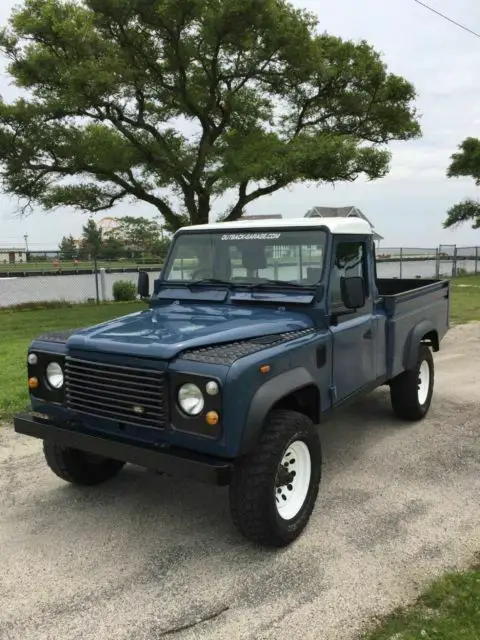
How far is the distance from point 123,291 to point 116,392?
16.2 meters

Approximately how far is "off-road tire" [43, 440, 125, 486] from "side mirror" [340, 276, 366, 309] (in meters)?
1.99

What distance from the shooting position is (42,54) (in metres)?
14.2

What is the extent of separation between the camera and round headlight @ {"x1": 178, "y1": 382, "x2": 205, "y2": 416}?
3125 mm

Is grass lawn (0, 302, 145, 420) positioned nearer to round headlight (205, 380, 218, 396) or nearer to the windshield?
the windshield

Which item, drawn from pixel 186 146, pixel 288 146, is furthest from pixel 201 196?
pixel 288 146

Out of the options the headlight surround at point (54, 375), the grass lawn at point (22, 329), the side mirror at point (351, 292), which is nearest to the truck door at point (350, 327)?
the side mirror at point (351, 292)

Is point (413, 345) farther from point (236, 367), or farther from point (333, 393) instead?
point (236, 367)

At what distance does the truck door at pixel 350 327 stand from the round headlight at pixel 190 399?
1.29 m

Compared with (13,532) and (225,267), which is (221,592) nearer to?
(13,532)

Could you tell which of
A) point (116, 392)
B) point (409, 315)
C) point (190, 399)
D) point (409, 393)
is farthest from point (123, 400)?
point (409, 393)

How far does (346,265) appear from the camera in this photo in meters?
4.54

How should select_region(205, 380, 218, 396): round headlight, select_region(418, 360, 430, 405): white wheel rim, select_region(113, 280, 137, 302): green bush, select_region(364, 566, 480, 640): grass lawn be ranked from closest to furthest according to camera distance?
select_region(364, 566, 480, 640): grass lawn
select_region(205, 380, 218, 396): round headlight
select_region(418, 360, 430, 405): white wheel rim
select_region(113, 280, 137, 302): green bush

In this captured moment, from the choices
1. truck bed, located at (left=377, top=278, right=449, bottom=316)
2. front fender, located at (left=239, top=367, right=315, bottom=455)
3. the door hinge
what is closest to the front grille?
front fender, located at (left=239, top=367, right=315, bottom=455)

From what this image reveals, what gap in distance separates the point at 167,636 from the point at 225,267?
8.73ft
